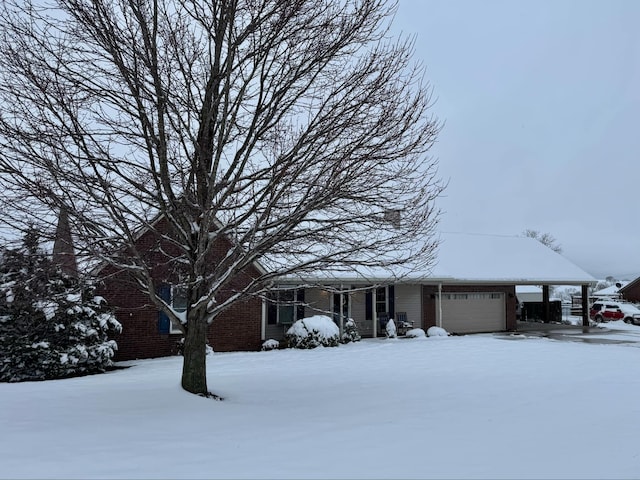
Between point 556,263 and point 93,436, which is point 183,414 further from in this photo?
point 556,263

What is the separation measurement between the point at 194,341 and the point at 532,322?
2966cm

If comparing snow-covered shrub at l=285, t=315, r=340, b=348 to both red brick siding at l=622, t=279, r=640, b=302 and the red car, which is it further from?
red brick siding at l=622, t=279, r=640, b=302

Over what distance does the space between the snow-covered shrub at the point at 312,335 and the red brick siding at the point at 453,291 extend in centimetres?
745

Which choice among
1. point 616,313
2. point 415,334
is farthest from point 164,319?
point 616,313

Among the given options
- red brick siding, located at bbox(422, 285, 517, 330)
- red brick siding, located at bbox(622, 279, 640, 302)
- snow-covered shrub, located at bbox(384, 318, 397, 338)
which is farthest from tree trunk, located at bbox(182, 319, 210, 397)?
red brick siding, located at bbox(622, 279, 640, 302)

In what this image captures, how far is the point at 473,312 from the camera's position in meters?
25.2

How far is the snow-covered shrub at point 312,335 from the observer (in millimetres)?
16984

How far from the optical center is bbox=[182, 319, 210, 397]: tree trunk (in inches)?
→ 302

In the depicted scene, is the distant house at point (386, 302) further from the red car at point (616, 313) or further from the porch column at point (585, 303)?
the red car at point (616, 313)

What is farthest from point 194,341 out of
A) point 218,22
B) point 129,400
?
point 218,22

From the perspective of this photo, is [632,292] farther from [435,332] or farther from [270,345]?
[270,345]

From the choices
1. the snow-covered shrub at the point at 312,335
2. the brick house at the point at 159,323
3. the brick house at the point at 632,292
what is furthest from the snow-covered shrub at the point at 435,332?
the brick house at the point at 632,292

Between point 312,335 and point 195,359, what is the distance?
379 inches

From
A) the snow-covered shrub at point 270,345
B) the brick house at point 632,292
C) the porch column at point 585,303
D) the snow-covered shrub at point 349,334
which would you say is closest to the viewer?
the snow-covered shrub at point 270,345
